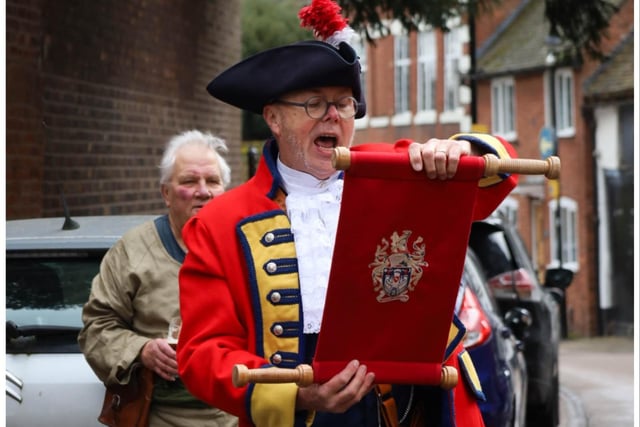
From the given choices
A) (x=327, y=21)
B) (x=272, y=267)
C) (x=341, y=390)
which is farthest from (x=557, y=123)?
(x=341, y=390)

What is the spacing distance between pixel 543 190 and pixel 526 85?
2821mm

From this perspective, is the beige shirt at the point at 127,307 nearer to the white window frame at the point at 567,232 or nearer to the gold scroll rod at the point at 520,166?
the gold scroll rod at the point at 520,166

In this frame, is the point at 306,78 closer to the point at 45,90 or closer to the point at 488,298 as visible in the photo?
the point at 488,298

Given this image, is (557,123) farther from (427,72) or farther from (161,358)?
(161,358)

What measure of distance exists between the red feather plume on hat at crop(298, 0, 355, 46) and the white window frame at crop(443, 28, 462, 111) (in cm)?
3647

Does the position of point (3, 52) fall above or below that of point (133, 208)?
above

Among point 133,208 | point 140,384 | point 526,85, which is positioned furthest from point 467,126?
point 140,384

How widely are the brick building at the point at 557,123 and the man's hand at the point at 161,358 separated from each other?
76.0 feet

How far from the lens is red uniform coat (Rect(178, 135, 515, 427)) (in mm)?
3391

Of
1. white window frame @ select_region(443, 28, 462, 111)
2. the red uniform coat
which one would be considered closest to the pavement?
the red uniform coat

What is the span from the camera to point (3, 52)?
9.70 metres

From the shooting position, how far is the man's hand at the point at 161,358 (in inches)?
186

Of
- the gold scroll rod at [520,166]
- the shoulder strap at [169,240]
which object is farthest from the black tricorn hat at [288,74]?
→ the shoulder strap at [169,240]

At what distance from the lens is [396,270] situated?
3.37 m
